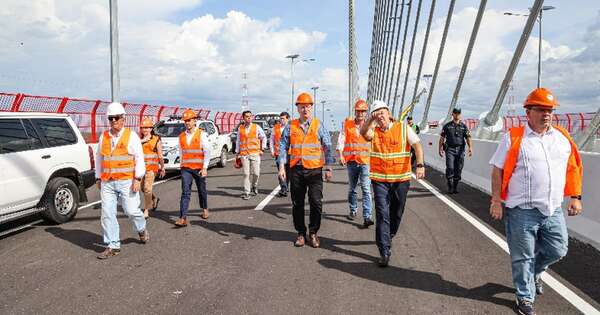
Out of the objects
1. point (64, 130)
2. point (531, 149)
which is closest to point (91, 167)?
point (64, 130)

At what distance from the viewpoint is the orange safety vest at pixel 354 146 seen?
277 inches

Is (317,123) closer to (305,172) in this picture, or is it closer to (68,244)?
(305,172)

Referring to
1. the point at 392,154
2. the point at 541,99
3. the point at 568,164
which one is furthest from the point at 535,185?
the point at 392,154

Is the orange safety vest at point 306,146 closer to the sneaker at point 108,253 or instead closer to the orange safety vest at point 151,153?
the sneaker at point 108,253

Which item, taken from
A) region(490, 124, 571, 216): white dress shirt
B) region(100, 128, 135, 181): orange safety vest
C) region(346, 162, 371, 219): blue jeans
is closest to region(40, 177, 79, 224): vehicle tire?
region(100, 128, 135, 181): orange safety vest

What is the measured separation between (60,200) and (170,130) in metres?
7.11

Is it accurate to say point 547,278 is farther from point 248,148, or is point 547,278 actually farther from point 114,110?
point 248,148

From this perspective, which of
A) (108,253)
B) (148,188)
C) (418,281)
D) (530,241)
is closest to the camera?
(530,241)

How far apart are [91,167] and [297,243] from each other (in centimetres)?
420

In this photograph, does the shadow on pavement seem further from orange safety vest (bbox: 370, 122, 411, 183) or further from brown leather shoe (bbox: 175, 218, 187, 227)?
brown leather shoe (bbox: 175, 218, 187, 227)

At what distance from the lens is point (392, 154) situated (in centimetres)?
505

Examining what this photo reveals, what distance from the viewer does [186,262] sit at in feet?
16.8

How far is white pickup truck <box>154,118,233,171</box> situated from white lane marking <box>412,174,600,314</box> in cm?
734

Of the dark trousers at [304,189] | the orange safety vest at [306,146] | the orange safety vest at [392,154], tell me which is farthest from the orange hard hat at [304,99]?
the orange safety vest at [392,154]
